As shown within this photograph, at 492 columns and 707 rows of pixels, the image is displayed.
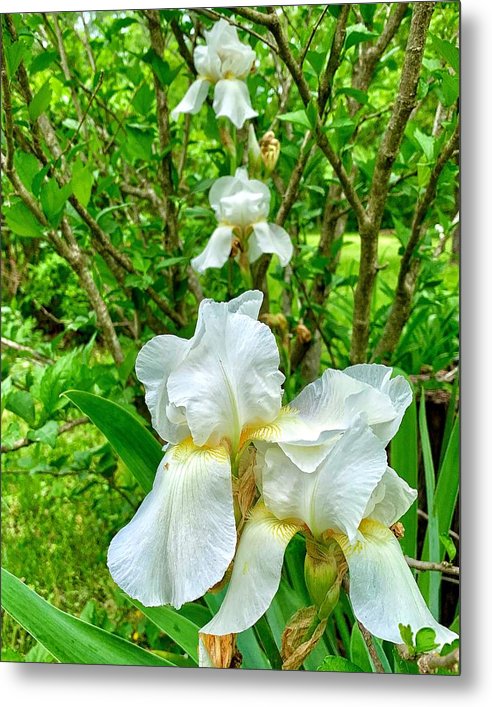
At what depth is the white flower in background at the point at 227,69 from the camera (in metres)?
1.27

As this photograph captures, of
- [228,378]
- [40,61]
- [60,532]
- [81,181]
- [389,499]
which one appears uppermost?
[40,61]

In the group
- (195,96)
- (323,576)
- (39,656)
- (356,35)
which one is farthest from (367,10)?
(39,656)

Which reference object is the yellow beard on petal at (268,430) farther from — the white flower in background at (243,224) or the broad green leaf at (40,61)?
the broad green leaf at (40,61)

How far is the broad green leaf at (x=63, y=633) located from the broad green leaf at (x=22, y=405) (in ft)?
1.00

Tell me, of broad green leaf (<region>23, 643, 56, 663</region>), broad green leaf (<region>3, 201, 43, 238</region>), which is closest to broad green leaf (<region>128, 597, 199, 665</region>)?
broad green leaf (<region>23, 643, 56, 663</region>)

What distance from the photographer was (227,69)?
131 centimetres

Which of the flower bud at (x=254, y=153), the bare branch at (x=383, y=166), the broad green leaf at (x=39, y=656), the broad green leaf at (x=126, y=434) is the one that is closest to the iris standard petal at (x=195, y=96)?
the flower bud at (x=254, y=153)

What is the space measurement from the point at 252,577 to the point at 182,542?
66 millimetres

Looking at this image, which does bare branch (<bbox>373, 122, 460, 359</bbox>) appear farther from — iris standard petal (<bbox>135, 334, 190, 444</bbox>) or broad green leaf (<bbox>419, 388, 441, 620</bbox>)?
iris standard petal (<bbox>135, 334, 190, 444</bbox>)

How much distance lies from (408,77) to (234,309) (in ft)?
1.65

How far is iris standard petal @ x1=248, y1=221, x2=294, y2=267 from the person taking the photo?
127 centimetres

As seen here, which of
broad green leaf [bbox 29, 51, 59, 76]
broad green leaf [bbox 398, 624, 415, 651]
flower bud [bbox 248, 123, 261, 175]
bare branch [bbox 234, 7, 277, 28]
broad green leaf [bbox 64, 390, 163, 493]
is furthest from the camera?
→ flower bud [bbox 248, 123, 261, 175]

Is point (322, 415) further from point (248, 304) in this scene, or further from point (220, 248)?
point (220, 248)

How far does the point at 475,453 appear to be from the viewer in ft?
3.28
